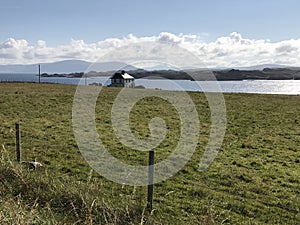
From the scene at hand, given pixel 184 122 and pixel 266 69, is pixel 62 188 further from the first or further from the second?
pixel 266 69

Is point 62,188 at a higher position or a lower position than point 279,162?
higher

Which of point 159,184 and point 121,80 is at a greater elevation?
point 121,80

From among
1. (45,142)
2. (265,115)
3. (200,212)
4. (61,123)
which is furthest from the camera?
(265,115)

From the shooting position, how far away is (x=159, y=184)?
9289mm

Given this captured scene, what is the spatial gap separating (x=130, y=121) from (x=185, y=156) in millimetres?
9516

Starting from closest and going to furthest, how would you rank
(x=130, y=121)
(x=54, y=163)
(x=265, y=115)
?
(x=54, y=163) → (x=130, y=121) → (x=265, y=115)

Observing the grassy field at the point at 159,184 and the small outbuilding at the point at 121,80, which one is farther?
the small outbuilding at the point at 121,80

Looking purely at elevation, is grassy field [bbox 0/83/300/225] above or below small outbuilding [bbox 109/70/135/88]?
below

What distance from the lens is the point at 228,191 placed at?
9.02 meters

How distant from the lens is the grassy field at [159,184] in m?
5.98

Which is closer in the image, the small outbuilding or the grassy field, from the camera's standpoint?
the grassy field

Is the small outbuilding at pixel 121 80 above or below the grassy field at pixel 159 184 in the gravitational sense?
above

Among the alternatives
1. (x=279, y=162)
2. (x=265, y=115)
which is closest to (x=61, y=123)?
(x=279, y=162)

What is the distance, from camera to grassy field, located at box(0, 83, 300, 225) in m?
5.98
